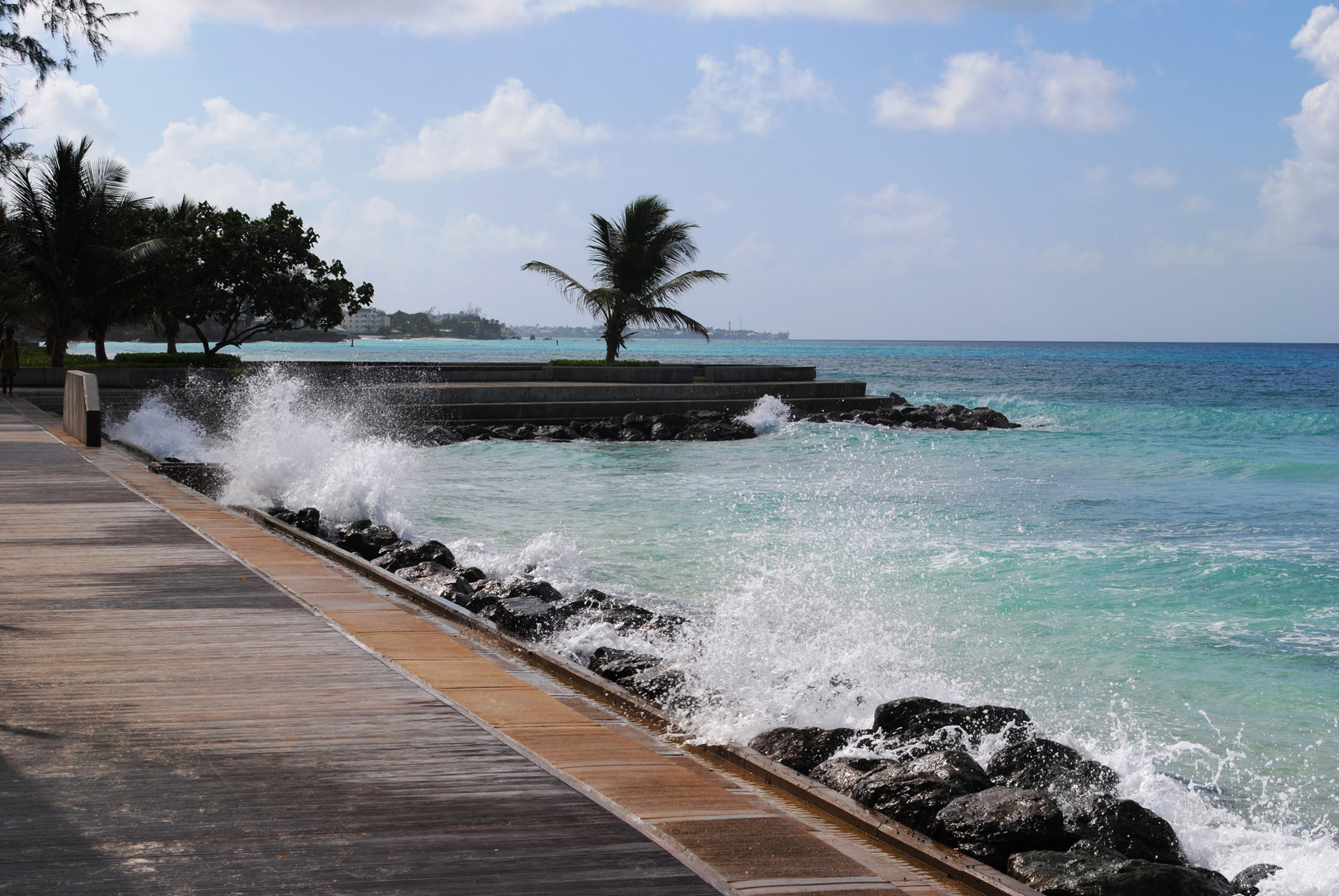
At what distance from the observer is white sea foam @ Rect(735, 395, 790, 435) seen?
99.1 feet

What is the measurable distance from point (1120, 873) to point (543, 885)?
203 cm

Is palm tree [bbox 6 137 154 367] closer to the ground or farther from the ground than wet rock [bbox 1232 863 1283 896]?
farther from the ground

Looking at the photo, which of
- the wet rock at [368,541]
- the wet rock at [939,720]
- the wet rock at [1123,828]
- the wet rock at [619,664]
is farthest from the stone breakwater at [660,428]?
the wet rock at [1123,828]

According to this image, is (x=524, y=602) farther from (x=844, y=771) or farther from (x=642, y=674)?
(x=844, y=771)

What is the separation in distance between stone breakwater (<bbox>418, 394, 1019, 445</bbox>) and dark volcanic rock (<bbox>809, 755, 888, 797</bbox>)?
21.3 meters

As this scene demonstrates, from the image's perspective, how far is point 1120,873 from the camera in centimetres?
393

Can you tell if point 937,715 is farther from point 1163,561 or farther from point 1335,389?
point 1335,389

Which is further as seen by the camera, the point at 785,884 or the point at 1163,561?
the point at 1163,561

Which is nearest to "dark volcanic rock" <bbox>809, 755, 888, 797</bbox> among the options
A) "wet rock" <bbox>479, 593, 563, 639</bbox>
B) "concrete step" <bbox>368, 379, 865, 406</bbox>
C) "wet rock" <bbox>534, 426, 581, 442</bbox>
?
"wet rock" <bbox>479, 593, 563, 639</bbox>

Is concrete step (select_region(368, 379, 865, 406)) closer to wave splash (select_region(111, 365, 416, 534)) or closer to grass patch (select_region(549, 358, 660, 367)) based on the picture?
grass patch (select_region(549, 358, 660, 367))

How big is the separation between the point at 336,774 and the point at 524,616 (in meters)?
3.76

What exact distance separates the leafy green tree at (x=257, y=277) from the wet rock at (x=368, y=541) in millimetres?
21349

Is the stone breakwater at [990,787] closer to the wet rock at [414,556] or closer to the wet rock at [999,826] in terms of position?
the wet rock at [999,826]

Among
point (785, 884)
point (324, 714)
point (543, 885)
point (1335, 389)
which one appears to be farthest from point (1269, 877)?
point (1335, 389)
